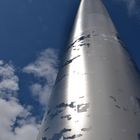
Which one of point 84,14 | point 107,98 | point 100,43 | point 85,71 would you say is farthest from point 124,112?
point 84,14

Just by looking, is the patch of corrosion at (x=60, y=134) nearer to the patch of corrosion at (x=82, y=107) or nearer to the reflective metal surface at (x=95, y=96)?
the reflective metal surface at (x=95, y=96)

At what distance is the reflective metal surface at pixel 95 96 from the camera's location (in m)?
1.96

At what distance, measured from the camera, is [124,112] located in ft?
6.75

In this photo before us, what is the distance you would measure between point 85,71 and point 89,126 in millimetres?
587

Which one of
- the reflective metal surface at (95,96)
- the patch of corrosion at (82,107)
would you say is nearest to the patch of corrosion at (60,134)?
the reflective metal surface at (95,96)

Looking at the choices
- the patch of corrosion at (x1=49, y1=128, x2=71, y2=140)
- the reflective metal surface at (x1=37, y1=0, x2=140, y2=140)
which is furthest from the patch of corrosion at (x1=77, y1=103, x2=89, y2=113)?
the patch of corrosion at (x1=49, y1=128, x2=71, y2=140)

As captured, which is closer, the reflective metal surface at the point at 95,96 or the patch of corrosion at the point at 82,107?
the reflective metal surface at the point at 95,96

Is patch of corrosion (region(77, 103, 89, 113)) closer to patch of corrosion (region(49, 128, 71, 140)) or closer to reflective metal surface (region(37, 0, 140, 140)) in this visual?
reflective metal surface (region(37, 0, 140, 140))

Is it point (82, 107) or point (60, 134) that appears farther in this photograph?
point (82, 107)

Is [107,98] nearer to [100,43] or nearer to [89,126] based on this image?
[89,126]

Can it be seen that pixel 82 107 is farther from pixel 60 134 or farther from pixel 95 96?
pixel 60 134

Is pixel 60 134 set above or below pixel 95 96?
below

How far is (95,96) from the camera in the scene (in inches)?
85.0

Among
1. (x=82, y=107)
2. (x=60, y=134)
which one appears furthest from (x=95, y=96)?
(x=60, y=134)
